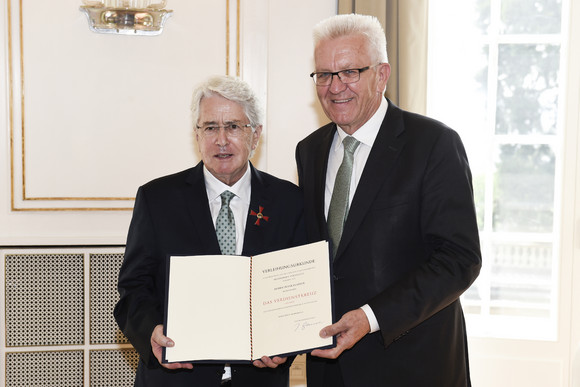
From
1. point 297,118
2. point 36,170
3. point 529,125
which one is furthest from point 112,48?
point 529,125

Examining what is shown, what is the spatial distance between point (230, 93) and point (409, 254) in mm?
827

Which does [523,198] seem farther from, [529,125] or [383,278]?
[383,278]

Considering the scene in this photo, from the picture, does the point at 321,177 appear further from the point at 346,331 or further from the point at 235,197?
the point at 346,331

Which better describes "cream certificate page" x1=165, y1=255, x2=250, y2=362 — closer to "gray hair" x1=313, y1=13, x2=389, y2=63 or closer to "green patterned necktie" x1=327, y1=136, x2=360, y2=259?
"green patterned necktie" x1=327, y1=136, x2=360, y2=259

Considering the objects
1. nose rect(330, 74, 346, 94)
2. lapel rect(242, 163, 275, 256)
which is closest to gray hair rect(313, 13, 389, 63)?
nose rect(330, 74, 346, 94)

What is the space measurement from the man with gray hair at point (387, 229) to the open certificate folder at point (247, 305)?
11 cm

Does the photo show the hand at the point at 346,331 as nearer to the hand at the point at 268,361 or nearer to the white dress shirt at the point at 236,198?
the hand at the point at 268,361

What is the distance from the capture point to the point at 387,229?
81.7 inches

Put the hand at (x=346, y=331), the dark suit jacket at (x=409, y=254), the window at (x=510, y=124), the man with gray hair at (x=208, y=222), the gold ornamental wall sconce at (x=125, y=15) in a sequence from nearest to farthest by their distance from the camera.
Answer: the hand at (x=346, y=331), the dark suit jacket at (x=409, y=254), the man with gray hair at (x=208, y=222), the gold ornamental wall sconce at (x=125, y=15), the window at (x=510, y=124)

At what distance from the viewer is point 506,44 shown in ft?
12.0

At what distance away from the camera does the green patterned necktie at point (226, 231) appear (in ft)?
7.07

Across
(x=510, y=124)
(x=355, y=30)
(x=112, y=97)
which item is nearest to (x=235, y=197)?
(x=355, y=30)

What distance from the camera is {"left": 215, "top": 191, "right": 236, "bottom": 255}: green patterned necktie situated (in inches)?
84.9

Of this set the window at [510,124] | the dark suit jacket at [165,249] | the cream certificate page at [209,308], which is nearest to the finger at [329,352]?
the cream certificate page at [209,308]
